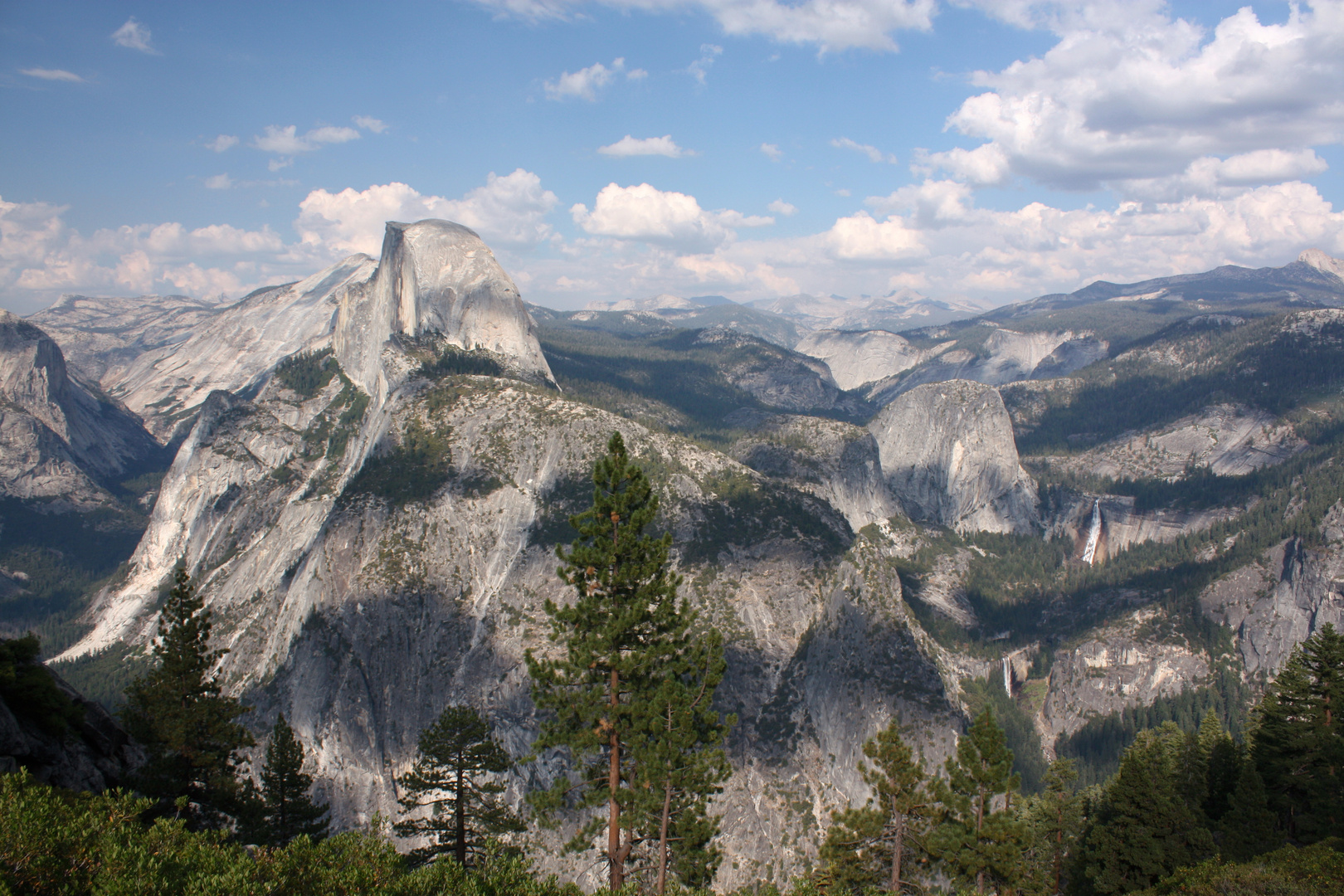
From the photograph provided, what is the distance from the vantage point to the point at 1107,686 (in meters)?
106

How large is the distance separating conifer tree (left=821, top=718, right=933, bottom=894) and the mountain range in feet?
95.7

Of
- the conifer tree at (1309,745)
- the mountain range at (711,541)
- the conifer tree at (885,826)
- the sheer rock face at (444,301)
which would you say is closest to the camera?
the conifer tree at (885,826)

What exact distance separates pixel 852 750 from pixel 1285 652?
8415cm

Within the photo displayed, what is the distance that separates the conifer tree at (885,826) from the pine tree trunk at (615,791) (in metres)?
8.98

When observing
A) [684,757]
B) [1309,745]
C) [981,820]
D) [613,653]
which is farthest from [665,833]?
[1309,745]

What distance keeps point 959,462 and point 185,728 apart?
178m

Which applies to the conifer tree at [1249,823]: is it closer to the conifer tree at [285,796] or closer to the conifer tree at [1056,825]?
the conifer tree at [1056,825]

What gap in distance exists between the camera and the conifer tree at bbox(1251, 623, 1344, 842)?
34.2 m

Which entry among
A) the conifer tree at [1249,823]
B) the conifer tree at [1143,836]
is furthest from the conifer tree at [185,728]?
the conifer tree at [1249,823]

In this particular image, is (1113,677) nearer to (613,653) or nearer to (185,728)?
(613,653)

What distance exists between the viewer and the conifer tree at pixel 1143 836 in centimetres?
3269

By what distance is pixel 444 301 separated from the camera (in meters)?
132

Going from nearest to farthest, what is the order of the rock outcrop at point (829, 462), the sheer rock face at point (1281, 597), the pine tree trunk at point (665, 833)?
the pine tree trunk at point (665, 833) < the sheer rock face at point (1281, 597) < the rock outcrop at point (829, 462)

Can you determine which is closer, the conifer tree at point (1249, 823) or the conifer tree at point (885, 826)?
the conifer tree at point (885, 826)
